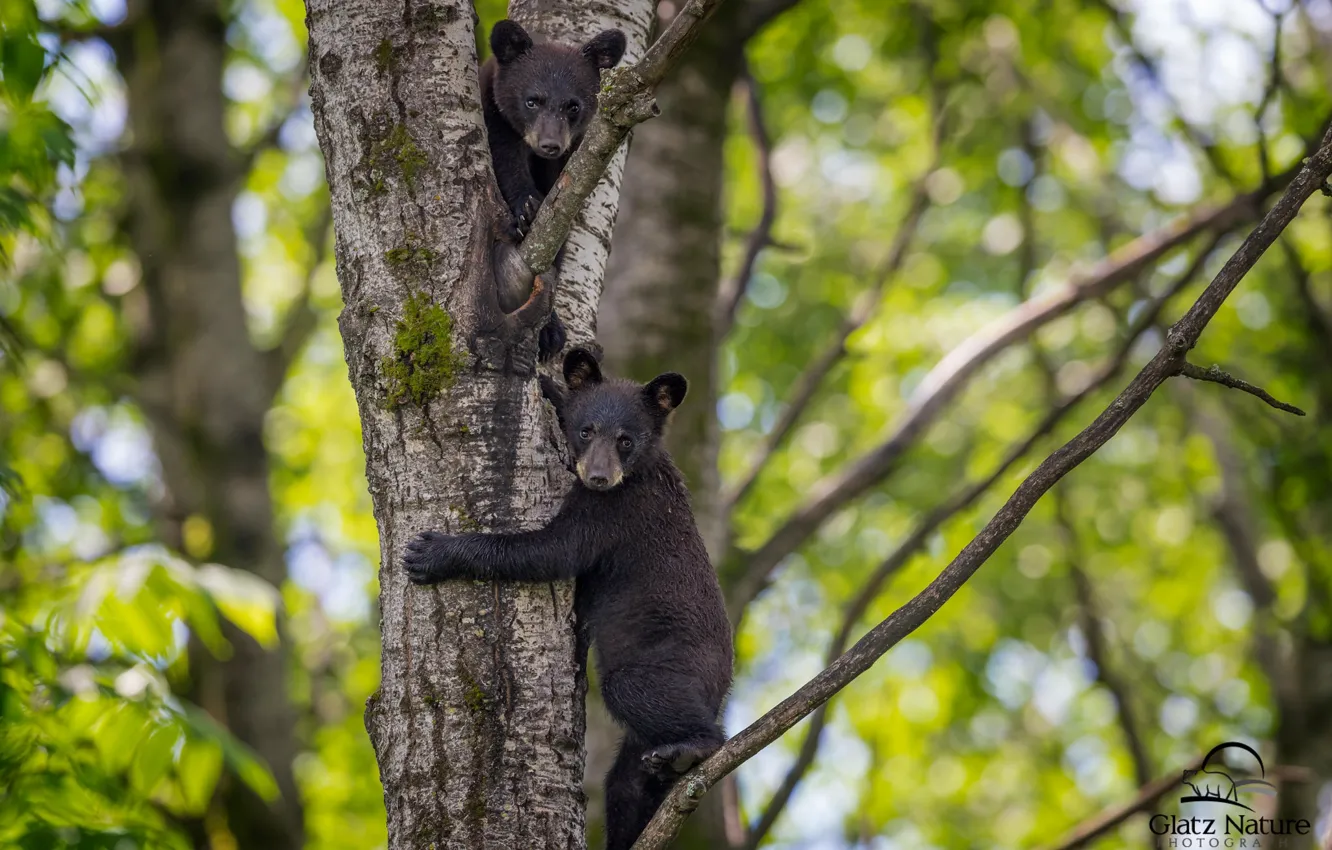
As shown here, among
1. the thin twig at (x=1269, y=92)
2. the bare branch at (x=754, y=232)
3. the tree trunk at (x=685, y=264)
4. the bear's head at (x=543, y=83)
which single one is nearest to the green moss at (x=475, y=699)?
the bear's head at (x=543, y=83)

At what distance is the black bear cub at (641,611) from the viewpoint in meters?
4.59

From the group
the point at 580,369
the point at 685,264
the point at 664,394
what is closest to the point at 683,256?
the point at 685,264

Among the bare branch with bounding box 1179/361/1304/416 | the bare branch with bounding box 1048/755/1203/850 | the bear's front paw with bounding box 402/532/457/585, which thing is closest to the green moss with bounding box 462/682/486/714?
the bear's front paw with bounding box 402/532/457/585

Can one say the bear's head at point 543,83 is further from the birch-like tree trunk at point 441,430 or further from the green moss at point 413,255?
the green moss at point 413,255

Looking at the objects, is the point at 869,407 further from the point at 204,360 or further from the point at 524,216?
the point at 524,216

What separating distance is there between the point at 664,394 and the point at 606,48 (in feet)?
5.21

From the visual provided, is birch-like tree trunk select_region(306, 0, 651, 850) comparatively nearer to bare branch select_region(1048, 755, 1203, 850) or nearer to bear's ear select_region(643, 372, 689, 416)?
bear's ear select_region(643, 372, 689, 416)

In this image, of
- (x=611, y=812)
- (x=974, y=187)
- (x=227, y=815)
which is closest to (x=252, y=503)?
(x=227, y=815)

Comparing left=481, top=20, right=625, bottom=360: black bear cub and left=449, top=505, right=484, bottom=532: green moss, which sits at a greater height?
left=481, top=20, right=625, bottom=360: black bear cub

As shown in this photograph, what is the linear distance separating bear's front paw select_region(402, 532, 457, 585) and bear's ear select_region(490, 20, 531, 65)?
282 cm

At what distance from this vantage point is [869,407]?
1515 centimetres

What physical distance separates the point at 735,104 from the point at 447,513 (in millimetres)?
11252

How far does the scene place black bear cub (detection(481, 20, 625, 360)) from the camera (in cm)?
543

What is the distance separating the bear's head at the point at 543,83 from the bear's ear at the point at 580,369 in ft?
3.68
